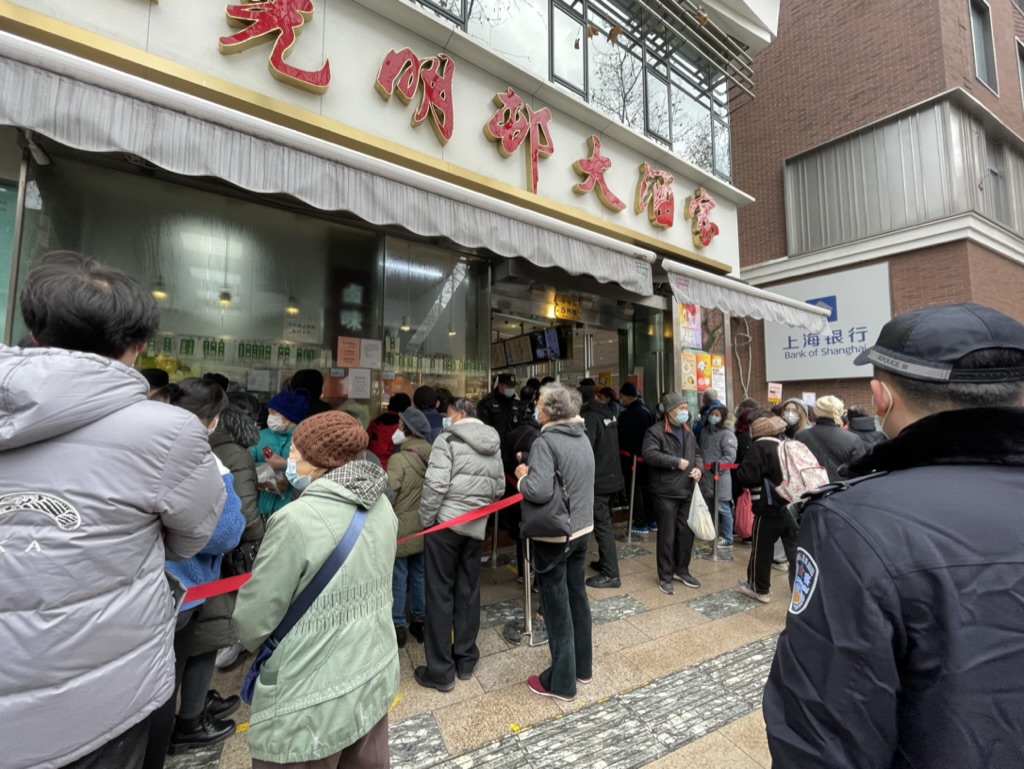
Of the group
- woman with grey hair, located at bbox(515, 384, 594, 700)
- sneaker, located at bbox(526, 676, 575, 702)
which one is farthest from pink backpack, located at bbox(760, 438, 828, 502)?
sneaker, located at bbox(526, 676, 575, 702)

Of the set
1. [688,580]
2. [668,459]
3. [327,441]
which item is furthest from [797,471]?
[327,441]

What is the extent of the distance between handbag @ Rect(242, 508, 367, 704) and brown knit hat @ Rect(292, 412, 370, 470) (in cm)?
30

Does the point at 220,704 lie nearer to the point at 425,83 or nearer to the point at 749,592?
the point at 749,592

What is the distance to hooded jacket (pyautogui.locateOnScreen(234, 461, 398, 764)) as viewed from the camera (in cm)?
158

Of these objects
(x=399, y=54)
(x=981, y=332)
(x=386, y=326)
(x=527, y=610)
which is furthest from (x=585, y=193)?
(x=981, y=332)

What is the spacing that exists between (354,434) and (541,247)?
9.70 feet

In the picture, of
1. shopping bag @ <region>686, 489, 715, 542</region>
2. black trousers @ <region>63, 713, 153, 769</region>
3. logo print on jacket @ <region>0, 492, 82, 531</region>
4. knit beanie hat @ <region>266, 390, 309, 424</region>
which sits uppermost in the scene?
knit beanie hat @ <region>266, 390, 309, 424</region>

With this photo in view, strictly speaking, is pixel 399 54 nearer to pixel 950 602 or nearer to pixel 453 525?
pixel 453 525

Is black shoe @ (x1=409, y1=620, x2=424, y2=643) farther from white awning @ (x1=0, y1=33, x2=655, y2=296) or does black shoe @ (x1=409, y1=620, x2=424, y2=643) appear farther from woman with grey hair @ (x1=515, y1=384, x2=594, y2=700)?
white awning @ (x1=0, y1=33, x2=655, y2=296)

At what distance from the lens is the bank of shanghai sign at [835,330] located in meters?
10.9

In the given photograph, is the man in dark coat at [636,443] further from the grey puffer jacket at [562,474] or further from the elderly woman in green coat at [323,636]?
the elderly woman in green coat at [323,636]

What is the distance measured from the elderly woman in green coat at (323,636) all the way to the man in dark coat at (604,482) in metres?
3.33

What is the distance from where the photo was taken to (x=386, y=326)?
19.1 feet

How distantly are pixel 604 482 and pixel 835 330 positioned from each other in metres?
9.88
